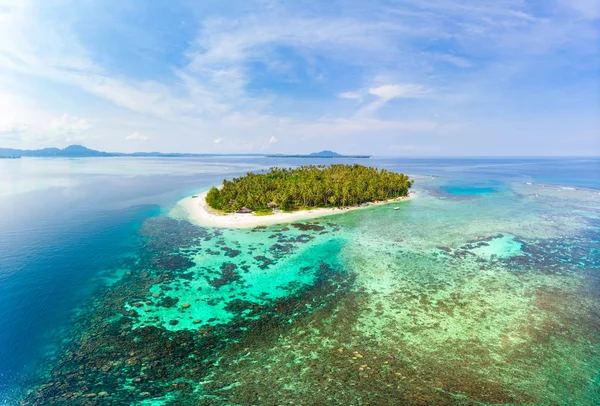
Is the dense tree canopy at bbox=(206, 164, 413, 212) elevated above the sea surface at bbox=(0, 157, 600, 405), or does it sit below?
above

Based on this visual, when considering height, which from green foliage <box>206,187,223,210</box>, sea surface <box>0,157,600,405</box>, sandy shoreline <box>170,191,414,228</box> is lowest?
sea surface <box>0,157,600,405</box>

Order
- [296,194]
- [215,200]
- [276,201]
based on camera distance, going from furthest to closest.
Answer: [296,194], [215,200], [276,201]

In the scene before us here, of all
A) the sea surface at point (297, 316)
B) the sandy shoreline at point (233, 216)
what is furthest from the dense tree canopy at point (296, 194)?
the sea surface at point (297, 316)

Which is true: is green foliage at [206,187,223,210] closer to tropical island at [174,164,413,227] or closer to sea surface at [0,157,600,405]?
tropical island at [174,164,413,227]

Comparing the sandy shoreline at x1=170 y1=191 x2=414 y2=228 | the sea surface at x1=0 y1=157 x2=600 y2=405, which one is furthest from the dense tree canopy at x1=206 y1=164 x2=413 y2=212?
the sea surface at x1=0 y1=157 x2=600 y2=405

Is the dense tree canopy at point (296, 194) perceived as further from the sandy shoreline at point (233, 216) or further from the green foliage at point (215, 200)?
the sandy shoreline at point (233, 216)

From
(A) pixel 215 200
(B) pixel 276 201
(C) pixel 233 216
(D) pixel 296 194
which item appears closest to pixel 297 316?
(C) pixel 233 216

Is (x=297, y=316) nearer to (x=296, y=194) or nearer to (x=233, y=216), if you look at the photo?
(x=233, y=216)
